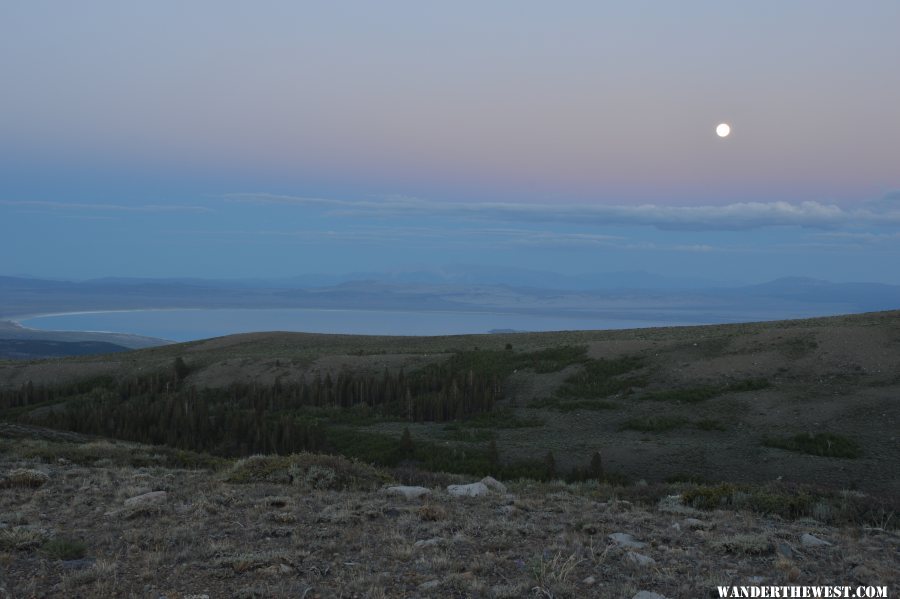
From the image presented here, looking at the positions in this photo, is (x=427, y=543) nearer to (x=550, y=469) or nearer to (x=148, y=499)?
(x=148, y=499)

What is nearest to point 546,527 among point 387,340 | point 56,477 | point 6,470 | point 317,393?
point 56,477

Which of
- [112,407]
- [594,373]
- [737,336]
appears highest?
[737,336]

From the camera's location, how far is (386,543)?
10000 millimetres

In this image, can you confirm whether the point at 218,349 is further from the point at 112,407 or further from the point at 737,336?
the point at 737,336

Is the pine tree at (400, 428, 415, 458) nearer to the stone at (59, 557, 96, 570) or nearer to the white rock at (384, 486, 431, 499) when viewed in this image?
the white rock at (384, 486, 431, 499)

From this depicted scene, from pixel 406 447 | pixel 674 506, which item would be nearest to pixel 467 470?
pixel 406 447

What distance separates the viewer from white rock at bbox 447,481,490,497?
14.2m

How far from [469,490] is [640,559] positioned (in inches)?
239

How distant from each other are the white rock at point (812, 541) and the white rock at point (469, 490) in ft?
21.2

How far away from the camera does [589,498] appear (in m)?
14.8

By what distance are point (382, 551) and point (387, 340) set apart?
Answer: 242ft

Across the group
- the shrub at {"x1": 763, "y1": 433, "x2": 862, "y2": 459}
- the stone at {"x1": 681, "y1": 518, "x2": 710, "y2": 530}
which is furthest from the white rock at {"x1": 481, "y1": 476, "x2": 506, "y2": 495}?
the shrub at {"x1": 763, "y1": 433, "x2": 862, "y2": 459}

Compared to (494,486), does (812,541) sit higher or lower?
higher

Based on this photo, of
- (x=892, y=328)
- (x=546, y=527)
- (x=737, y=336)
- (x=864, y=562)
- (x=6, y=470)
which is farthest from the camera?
(x=737, y=336)
